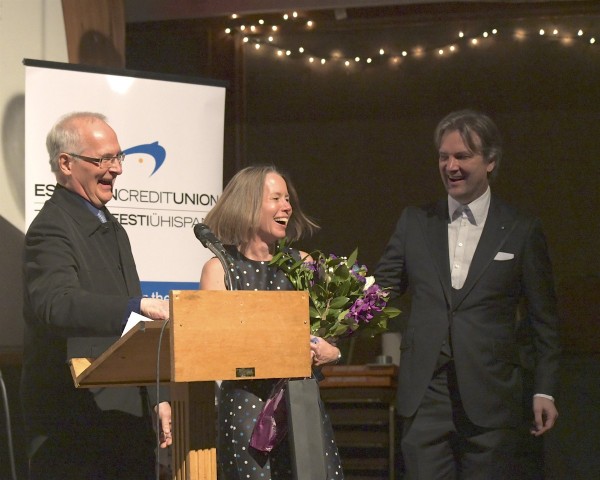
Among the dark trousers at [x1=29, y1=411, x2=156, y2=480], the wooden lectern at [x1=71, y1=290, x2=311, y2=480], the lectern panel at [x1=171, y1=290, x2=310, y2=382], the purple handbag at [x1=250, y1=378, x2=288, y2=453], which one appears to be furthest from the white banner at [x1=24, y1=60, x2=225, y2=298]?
the lectern panel at [x1=171, y1=290, x2=310, y2=382]

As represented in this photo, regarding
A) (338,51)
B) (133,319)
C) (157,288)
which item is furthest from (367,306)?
(338,51)

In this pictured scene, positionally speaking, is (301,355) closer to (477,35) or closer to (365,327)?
(365,327)

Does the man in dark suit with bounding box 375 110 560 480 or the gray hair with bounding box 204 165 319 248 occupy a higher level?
the gray hair with bounding box 204 165 319 248

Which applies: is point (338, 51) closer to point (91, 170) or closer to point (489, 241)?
point (489, 241)

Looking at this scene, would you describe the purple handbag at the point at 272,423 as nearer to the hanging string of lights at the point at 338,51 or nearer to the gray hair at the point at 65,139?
the gray hair at the point at 65,139

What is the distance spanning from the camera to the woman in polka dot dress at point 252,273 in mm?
2920

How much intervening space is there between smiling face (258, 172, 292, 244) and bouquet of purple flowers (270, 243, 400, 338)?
0.47 m

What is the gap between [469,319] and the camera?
3.59 metres

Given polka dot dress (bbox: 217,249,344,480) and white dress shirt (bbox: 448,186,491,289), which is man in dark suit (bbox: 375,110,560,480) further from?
polka dot dress (bbox: 217,249,344,480)

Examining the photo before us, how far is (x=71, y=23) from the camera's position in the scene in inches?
196

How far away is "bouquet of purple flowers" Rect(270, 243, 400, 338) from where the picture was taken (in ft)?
9.16

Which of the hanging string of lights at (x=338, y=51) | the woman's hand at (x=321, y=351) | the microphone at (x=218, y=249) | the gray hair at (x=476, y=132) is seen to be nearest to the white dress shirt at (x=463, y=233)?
the gray hair at (x=476, y=132)

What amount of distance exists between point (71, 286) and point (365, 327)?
854mm

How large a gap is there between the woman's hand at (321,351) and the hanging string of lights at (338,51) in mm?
4463
